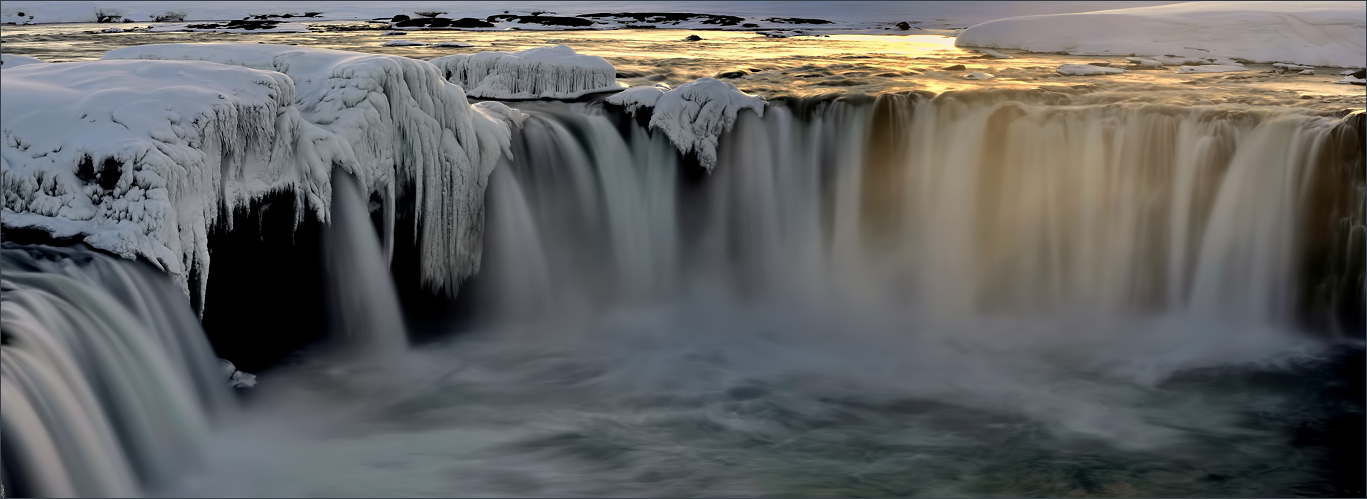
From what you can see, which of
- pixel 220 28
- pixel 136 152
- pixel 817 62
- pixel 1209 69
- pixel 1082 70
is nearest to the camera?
pixel 136 152

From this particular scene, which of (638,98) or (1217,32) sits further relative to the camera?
(1217,32)

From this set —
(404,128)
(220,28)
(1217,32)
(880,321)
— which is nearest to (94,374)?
(404,128)

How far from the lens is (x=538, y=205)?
26.5 feet

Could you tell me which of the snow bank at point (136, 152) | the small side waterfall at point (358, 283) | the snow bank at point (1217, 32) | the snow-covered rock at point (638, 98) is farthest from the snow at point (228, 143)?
the snow bank at point (1217, 32)

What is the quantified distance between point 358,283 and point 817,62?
9.80 metres

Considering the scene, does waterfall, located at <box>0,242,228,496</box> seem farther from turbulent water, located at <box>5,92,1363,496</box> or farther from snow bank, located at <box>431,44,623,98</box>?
snow bank, located at <box>431,44,623,98</box>

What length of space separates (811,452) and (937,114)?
415 centimetres

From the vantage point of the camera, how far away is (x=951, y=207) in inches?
353

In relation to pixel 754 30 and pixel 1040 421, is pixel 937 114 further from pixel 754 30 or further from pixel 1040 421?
pixel 754 30

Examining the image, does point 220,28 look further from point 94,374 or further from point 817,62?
point 94,374

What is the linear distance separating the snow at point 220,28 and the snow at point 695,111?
49.2 ft

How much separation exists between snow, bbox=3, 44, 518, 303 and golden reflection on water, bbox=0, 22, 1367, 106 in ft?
13.7

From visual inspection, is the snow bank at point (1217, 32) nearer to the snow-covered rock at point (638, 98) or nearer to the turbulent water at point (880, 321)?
the turbulent water at point (880, 321)

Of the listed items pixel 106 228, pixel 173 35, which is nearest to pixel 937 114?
pixel 106 228
